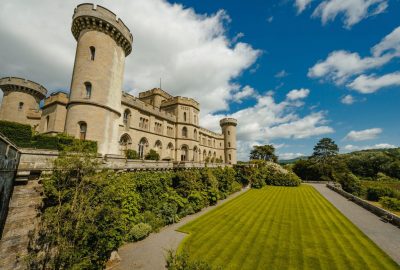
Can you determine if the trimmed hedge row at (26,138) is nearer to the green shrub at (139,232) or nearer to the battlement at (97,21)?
the green shrub at (139,232)

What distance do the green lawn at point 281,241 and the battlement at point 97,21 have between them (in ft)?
72.4

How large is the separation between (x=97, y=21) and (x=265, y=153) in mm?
74059

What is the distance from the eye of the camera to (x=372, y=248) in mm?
12758

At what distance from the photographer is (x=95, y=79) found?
19.5m

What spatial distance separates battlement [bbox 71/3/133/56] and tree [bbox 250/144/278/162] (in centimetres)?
7048

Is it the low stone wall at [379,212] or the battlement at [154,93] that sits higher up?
the battlement at [154,93]

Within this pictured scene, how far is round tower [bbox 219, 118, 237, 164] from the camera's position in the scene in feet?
207

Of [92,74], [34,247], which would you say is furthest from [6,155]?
[92,74]

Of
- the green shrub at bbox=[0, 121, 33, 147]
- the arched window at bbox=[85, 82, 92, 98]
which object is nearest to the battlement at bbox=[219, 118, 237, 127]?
the arched window at bbox=[85, 82, 92, 98]

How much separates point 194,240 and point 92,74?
61.6ft

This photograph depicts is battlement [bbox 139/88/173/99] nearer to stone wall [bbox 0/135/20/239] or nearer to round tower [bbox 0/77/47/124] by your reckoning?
round tower [bbox 0/77/47/124]

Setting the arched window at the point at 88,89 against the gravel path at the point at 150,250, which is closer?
the gravel path at the point at 150,250

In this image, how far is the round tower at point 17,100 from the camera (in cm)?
2886

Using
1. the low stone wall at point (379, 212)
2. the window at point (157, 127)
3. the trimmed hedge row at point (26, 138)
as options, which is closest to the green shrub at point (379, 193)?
the low stone wall at point (379, 212)
